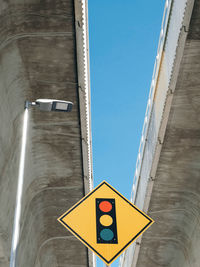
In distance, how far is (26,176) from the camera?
10.5m

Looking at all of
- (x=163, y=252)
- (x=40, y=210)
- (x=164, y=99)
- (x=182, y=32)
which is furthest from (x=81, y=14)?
(x=163, y=252)

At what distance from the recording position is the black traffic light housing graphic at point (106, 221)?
11.4ft

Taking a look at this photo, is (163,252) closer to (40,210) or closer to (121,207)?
(40,210)

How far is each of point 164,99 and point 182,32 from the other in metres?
2.25


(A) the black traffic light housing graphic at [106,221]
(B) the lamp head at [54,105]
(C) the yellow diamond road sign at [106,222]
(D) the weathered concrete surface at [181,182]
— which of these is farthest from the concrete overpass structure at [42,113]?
(A) the black traffic light housing graphic at [106,221]

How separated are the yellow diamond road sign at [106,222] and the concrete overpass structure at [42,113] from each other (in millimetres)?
4782

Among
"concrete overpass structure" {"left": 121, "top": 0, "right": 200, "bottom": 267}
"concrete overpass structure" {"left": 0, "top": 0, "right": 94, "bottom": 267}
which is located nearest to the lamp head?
"concrete overpass structure" {"left": 0, "top": 0, "right": 94, "bottom": 267}

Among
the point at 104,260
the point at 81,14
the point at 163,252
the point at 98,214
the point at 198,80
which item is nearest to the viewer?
the point at 104,260

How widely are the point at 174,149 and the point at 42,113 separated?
499 centimetres

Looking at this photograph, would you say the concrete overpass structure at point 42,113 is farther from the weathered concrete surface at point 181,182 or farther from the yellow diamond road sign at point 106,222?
the yellow diamond road sign at point 106,222

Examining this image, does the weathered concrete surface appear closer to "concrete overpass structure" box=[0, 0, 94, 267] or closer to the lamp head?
"concrete overpass structure" box=[0, 0, 94, 267]

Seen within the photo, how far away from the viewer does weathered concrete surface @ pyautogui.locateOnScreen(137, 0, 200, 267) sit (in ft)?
28.3

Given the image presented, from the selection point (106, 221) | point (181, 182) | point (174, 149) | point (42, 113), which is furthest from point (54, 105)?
point (181, 182)

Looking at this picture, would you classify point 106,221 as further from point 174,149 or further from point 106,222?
point 174,149
